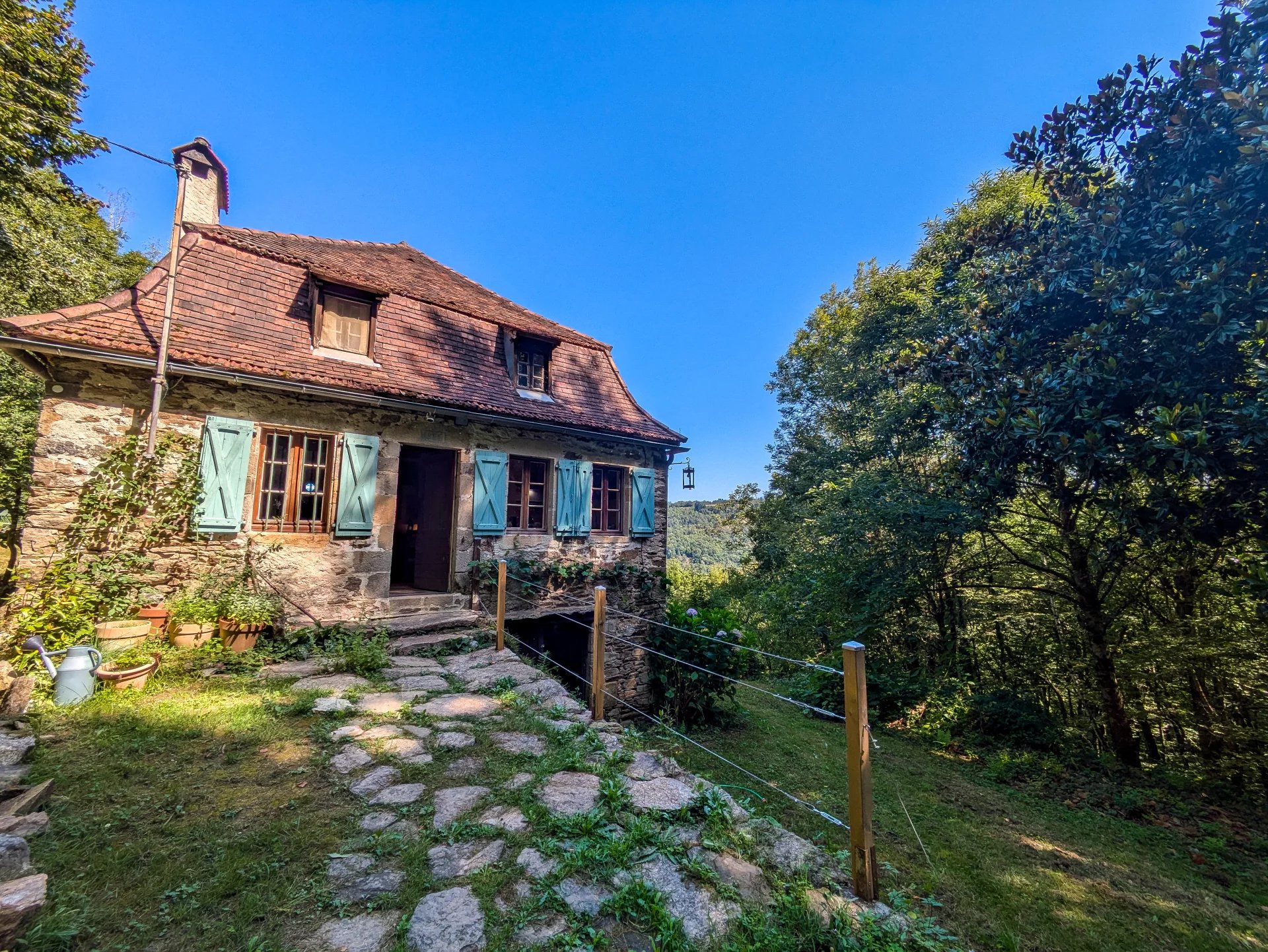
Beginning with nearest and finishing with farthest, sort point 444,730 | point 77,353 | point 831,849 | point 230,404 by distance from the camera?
point 831,849 → point 444,730 → point 77,353 → point 230,404

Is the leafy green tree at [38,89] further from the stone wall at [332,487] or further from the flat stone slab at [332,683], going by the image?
the flat stone slab at [332,683]

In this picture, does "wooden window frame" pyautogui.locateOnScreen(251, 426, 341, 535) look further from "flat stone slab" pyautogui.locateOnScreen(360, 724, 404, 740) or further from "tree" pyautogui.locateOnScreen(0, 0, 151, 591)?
"tree" pyautogui.locateOnScreen(0, 0, 151, 591)

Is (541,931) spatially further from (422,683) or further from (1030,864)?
(1030,864)

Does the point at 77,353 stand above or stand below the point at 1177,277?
below

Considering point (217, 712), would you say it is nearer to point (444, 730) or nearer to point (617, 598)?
point (444, 730)

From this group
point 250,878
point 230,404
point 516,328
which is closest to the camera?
Result: point 250,878

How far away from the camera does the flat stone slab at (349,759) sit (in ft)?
10.0

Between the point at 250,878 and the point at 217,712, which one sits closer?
the point at 250,878

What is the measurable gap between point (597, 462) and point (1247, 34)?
848 centimetres

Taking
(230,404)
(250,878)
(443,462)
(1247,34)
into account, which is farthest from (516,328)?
(1247,34)

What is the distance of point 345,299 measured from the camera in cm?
732

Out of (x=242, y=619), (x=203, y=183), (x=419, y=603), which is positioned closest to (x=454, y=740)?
(x=242, y=619)

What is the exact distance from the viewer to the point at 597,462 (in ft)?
29.8

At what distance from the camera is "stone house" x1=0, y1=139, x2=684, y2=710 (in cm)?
531
